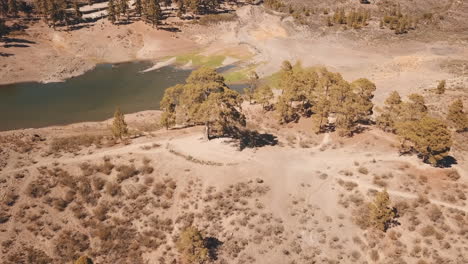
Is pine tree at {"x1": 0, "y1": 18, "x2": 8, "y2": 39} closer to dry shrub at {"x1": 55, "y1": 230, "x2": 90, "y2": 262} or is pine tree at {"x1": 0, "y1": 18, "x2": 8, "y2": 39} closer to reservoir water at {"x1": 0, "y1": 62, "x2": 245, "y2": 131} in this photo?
reservoir water at {"x1": 0, "y1": 62, "x2": 245, "y2": 131}

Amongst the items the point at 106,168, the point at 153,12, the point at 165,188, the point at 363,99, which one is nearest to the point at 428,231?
the point at 363,99

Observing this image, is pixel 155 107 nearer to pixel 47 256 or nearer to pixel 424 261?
pixel 47 256

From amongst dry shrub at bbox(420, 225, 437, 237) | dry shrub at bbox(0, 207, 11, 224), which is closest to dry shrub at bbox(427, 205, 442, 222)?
dry shrub at bbox(420, 225, 437, 237)

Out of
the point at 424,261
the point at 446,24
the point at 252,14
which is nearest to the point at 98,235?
the point at 424,261

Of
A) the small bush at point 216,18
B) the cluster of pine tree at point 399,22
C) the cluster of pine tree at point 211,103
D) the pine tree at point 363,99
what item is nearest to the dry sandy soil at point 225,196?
the pine tree at point 363,99

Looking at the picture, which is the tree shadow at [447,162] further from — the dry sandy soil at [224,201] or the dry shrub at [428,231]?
the dry shrub at [428,231]

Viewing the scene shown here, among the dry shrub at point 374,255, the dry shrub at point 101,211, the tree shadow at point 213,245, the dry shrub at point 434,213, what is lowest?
the dry shrub at point 374,255
